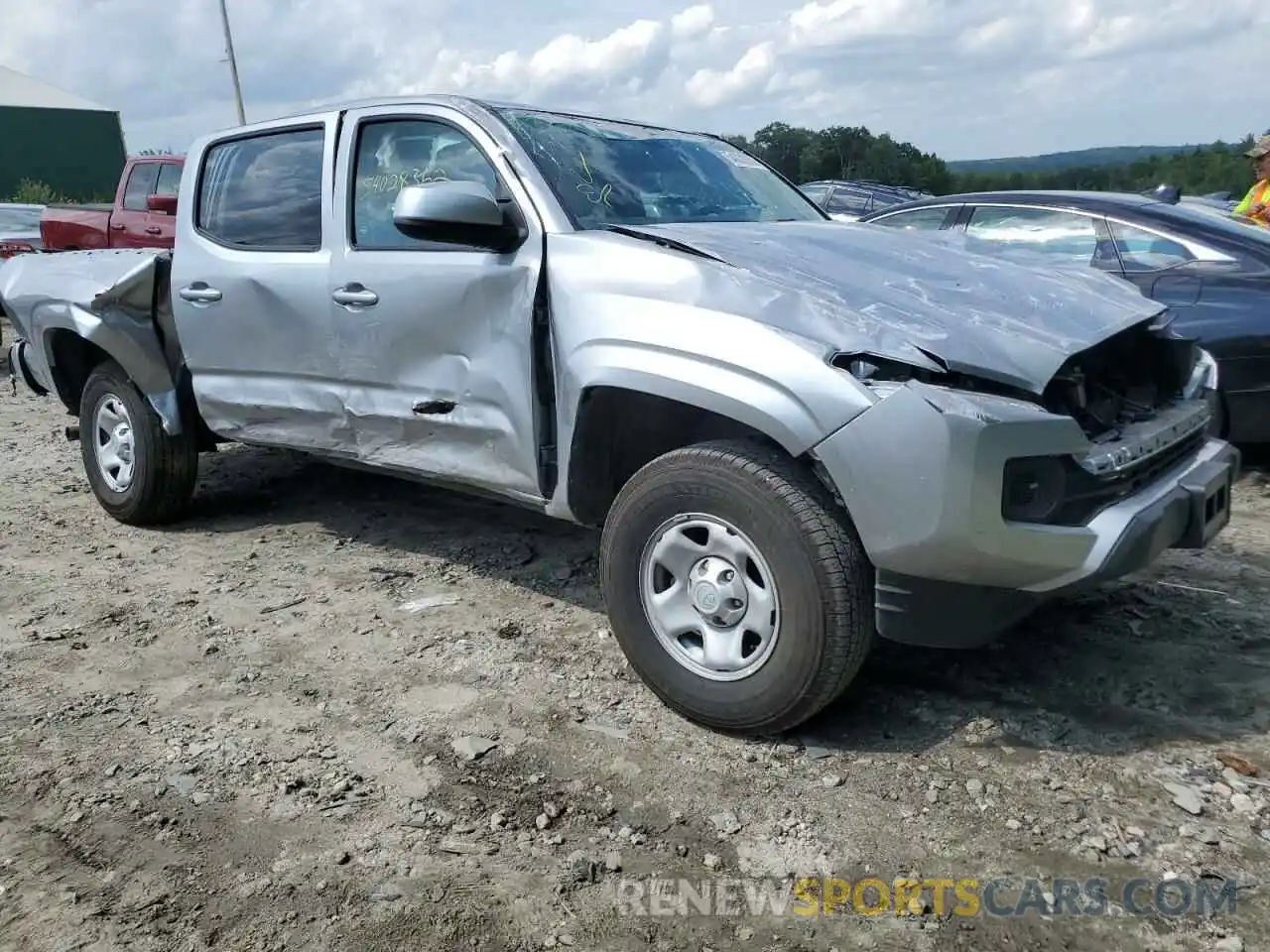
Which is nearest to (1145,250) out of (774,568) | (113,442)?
(774,568)

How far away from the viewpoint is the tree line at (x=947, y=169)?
26.9 m

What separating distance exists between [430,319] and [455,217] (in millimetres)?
518

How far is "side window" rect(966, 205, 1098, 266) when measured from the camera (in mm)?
5672

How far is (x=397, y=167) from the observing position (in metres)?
3.93

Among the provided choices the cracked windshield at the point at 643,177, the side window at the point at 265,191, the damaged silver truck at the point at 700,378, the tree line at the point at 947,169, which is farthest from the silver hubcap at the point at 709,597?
the tree line at the point at 947,169

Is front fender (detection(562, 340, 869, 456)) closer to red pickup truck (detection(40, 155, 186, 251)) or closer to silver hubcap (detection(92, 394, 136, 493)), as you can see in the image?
silver hubcap (detection(92, 394, 136, 493))

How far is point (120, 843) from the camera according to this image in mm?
2547

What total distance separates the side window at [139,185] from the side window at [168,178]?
0.08 meters

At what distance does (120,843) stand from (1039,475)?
2412 millimetres

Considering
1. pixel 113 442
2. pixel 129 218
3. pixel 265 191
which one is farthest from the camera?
pixel 129 218

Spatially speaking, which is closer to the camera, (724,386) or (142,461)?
(724,386)

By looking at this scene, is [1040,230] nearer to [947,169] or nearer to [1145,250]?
[1145,250]

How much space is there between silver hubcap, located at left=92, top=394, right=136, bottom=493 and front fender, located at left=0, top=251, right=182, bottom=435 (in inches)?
10.5

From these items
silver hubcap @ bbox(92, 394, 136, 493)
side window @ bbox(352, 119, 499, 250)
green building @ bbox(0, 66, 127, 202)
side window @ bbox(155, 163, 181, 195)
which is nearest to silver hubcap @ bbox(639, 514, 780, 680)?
side window @ bbox(352, 119, 499, 250)
